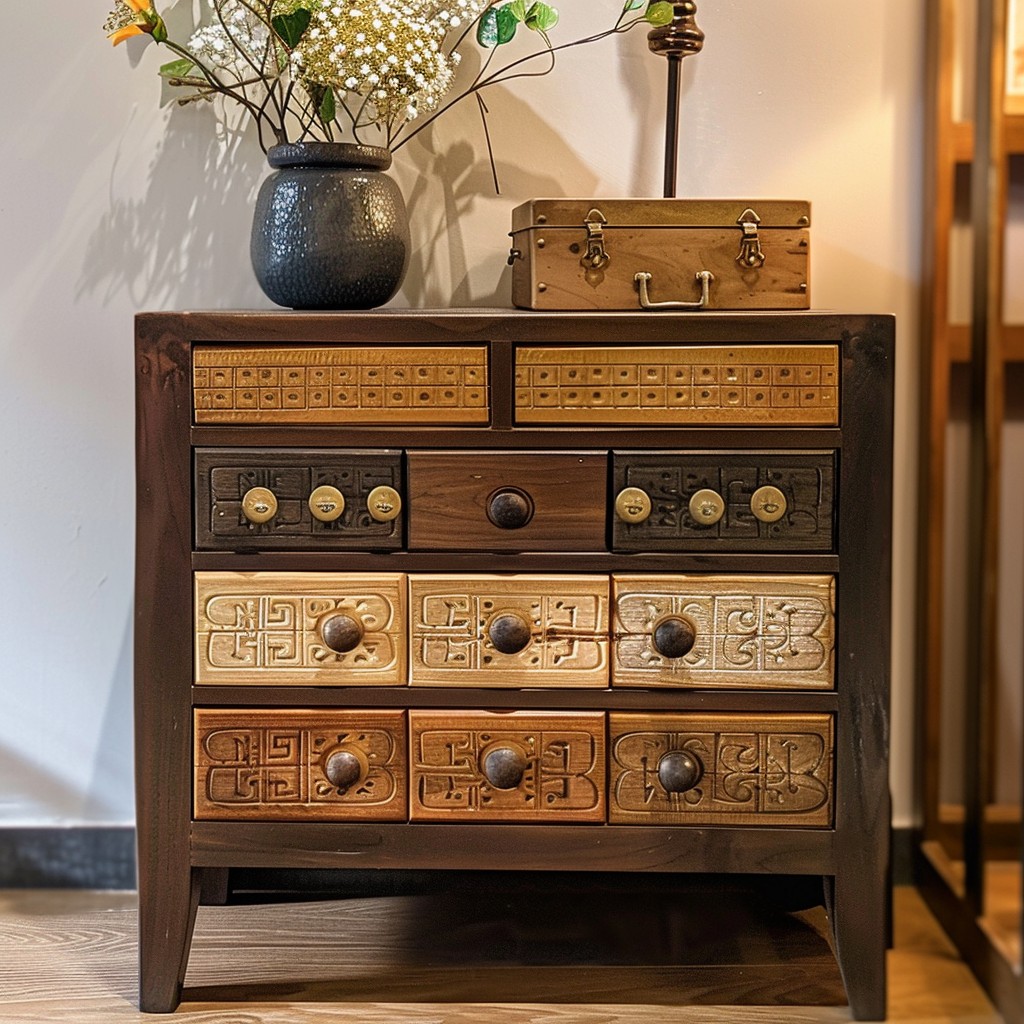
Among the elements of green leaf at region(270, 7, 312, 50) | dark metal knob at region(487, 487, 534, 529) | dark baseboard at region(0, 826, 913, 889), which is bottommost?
dark baseboard at region(0, 826, 913, 889)

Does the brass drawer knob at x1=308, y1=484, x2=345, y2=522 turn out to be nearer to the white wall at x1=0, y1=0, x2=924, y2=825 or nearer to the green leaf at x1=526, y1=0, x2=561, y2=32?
the white wall at x1=0, y1=0, x2=924, y2=825

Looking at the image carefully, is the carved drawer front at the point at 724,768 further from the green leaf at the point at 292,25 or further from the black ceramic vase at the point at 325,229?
the green leaf at the point at 292,25

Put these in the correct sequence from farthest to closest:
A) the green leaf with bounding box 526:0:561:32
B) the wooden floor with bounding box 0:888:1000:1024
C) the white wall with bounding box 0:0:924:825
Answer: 1. the white wall with bounding box 0:0:924:825
2. the green leaf with bounding box 526:0:561:32
3. the wooden floor with bounding box 0:888:1000:1024

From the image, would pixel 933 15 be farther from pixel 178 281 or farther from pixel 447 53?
pixel 178 281

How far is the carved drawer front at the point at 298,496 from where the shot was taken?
4.73 feet

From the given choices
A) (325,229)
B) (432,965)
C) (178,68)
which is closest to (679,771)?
(432,965)

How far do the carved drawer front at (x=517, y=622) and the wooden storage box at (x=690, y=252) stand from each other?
1.29ft

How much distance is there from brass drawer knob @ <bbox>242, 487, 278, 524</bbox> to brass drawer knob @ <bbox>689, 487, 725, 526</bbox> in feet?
1.66

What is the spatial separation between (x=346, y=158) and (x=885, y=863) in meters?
1.13

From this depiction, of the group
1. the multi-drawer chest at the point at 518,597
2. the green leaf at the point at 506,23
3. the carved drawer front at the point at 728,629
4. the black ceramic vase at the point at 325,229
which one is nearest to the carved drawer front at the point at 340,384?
the multi-drawer chest at the point at 518,597

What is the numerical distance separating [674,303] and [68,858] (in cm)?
131

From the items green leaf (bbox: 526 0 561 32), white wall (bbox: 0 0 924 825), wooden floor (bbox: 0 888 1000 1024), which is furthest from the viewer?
white wall (bbox: 0 0 924 825)

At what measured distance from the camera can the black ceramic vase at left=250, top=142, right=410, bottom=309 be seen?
5.16 ft

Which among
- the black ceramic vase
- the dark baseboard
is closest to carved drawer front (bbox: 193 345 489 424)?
the black ceramic vase
